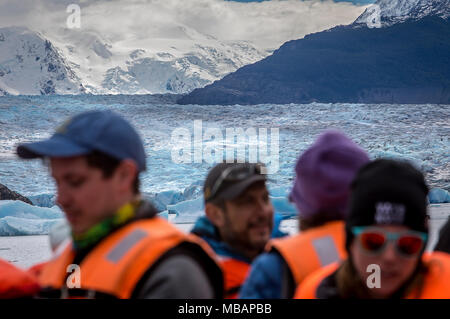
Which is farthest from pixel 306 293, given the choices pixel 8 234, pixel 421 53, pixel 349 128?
pixel 421 53

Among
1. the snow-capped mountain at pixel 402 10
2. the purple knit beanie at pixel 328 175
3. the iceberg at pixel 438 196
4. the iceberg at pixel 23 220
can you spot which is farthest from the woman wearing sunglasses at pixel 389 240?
the snow-capped mountain at pixel 402 10

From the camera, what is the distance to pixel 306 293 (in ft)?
4.24

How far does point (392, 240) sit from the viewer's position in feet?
3.71

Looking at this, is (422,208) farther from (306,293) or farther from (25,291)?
(25,291)

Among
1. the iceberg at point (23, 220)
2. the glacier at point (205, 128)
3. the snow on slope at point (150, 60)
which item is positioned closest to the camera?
the iceberg at point (23, 220)

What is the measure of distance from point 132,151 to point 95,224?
0.52ft

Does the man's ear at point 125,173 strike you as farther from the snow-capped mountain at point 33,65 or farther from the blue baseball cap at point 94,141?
the snow-capped mountain at point 33,65

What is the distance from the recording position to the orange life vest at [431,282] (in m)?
1.18

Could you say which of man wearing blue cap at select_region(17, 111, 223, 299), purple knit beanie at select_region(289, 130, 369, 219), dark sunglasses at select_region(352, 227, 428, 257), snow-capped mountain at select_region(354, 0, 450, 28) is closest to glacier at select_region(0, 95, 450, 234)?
purple knit beanie at select_region(289, 130, 369, 219)

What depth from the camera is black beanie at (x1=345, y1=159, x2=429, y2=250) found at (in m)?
1.13

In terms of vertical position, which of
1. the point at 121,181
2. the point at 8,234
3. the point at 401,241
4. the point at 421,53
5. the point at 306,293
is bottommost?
the point at 8,234

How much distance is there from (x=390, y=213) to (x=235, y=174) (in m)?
0.71

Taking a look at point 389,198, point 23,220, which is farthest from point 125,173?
point 23,220

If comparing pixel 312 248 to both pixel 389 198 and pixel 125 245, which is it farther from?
pixel 125 245
